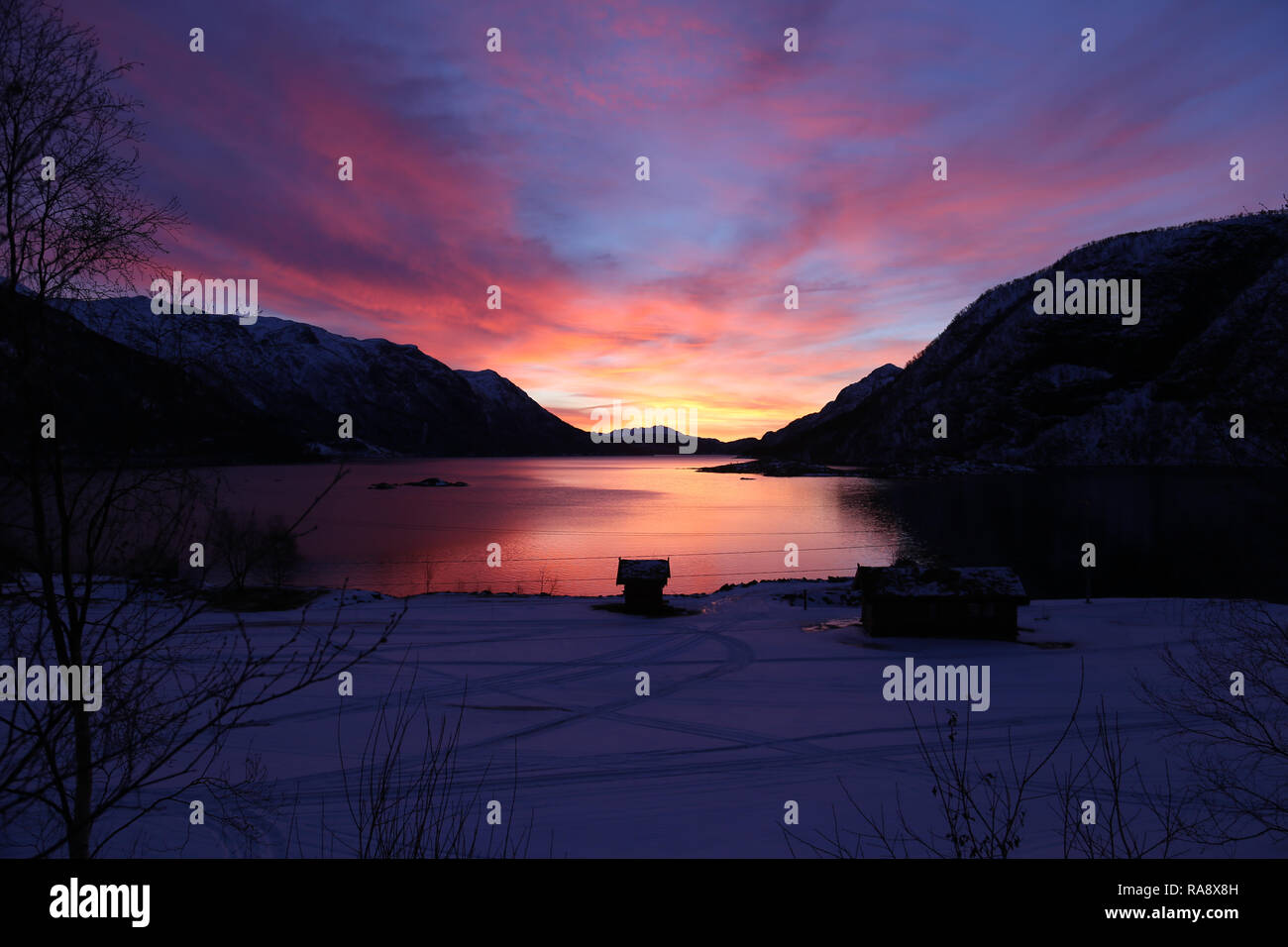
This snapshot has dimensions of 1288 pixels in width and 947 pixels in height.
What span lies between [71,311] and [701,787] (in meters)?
14.5

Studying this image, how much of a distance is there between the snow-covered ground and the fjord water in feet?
33.8

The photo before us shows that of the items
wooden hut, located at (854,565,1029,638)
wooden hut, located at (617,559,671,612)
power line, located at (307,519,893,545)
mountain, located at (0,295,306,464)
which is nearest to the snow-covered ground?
wooden hut, located at (854,565,1029,638)

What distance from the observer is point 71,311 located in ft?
17.7

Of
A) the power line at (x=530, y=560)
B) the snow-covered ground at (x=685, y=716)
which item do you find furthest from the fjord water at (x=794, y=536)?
the snow-covered ground at (x=685, y=716)

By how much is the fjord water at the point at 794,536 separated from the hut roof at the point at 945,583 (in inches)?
422

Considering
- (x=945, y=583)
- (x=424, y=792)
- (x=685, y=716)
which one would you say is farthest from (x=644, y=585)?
(x=424, y=792)

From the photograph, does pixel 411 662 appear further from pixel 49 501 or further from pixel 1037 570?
pixel 1037 570

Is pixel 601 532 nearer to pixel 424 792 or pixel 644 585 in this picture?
pixel 644 585

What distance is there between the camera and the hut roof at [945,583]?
102 ft

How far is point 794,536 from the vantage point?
319 ft

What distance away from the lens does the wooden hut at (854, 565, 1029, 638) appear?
1220 inches

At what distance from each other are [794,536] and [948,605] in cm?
6658

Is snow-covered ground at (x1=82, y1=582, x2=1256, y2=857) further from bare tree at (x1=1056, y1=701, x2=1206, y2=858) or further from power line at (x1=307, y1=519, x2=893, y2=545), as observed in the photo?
power line at (x1=307, y1=519, x2=893, y2=545)
